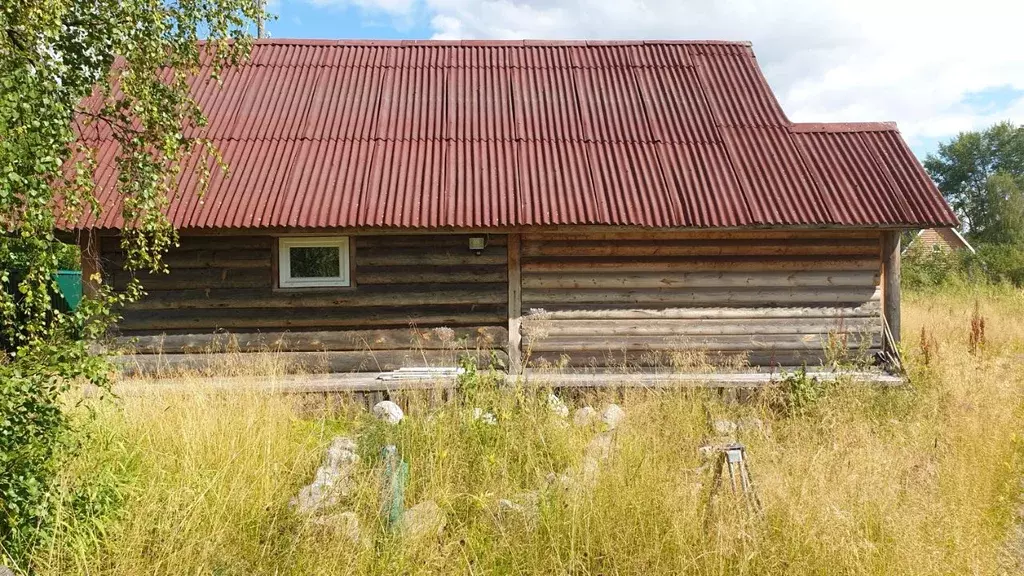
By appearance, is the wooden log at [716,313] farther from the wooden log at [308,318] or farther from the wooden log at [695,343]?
the wooden log at [308,318]

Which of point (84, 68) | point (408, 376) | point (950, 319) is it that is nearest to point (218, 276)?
point (408, 376)

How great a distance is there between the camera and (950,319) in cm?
1304

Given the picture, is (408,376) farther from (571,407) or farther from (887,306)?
(887,306)

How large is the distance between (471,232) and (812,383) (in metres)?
4.56

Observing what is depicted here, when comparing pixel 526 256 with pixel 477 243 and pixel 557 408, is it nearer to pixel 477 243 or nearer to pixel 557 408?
pixel 477 243

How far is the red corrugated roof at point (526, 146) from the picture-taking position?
8.21 m

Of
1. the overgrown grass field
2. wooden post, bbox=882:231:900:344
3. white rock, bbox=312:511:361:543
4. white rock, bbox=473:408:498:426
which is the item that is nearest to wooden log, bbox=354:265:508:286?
the overgrown grass field

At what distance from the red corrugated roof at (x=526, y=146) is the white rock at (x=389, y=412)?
7.89 ft

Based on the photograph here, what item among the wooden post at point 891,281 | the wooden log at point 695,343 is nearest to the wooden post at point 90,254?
the wooden log at point 695,343

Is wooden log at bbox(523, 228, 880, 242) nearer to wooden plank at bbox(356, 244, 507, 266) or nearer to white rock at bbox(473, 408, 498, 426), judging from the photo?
wooden plank at bbox(356, 244, 507, 266)

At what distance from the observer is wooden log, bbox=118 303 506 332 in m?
8.46

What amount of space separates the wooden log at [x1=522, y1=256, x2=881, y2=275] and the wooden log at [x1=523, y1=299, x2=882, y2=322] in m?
0.52

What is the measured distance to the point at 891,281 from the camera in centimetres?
848

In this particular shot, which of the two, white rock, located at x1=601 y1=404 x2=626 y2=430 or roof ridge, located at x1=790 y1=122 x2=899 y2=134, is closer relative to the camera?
white rock, located at x1=601 y1=404 x2=626 y2=430
